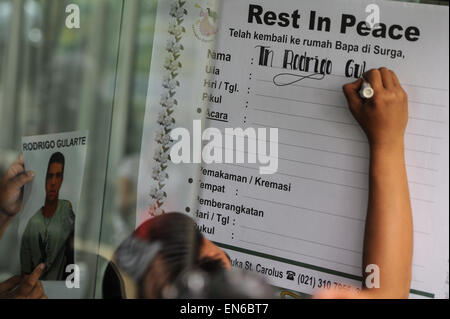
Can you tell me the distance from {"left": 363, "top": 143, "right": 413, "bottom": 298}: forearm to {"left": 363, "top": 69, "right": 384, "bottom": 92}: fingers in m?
0.10

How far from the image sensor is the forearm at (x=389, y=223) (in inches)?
29.8

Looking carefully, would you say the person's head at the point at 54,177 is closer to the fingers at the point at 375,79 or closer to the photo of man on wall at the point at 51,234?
the photo of man on wall at the point at 51,234

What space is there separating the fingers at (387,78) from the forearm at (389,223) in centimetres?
9

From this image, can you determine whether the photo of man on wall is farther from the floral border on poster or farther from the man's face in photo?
the floral border on poster

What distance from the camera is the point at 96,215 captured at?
1.09 metres

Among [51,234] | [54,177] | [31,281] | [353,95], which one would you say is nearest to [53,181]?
[54,177]

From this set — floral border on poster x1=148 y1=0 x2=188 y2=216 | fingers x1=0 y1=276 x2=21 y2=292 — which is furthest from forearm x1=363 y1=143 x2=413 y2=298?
fingers x1=0 y1=276 x2=21 y2=292

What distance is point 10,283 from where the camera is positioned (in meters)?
1.10

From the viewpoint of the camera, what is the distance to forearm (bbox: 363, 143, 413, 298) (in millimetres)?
756

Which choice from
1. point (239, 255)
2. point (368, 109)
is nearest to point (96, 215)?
point (239, 255)

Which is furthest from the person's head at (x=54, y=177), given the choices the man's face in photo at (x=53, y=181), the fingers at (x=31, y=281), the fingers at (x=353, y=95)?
the fingers at (x=353, y=95)

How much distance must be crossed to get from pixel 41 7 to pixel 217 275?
27.6 inches

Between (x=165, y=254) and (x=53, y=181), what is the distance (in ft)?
1.03
